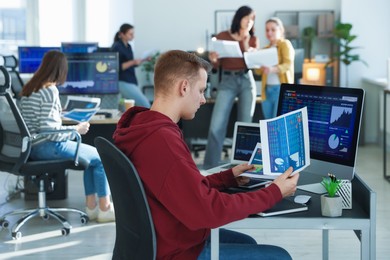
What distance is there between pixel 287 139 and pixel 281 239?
241 cm

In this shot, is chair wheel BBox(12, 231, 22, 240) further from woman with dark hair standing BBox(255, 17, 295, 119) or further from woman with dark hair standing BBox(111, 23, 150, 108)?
woman with dark hair standing BBox(111, 23, 150, 108)

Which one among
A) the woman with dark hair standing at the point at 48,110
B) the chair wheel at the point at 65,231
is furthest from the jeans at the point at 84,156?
the chair wheel at the point at 65,231

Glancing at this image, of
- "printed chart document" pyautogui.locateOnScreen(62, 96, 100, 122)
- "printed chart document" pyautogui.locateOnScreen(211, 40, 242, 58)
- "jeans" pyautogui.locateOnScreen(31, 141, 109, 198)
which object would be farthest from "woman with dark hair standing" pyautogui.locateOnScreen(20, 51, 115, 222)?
"printed chart document" pyautogui.locateOnScreen(211, 40, 242, 58)

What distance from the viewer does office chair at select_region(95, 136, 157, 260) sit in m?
2.29

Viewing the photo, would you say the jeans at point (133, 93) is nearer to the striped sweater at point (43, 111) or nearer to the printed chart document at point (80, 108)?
the printed chart document at point (80, 108)

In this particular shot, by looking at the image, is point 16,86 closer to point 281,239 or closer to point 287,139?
point 281,239

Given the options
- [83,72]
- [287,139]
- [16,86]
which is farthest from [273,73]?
[287,139]

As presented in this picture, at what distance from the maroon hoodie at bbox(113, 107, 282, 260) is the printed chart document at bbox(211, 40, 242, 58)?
421 centimetres

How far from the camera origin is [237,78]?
6832 mm

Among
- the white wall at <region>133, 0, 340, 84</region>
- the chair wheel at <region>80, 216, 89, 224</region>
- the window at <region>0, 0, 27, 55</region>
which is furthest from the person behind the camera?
the white wall at <region>133, 0, 340, 84</region>

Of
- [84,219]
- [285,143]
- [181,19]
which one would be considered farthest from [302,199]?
[181,19]

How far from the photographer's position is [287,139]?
8.30 feet

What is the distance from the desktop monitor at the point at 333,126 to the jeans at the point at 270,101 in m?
3.83

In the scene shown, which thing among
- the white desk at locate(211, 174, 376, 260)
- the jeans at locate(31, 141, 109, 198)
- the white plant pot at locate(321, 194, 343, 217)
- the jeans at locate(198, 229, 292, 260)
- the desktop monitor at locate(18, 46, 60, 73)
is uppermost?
the desktop monitor at locate(18, 46, 60, 73)
